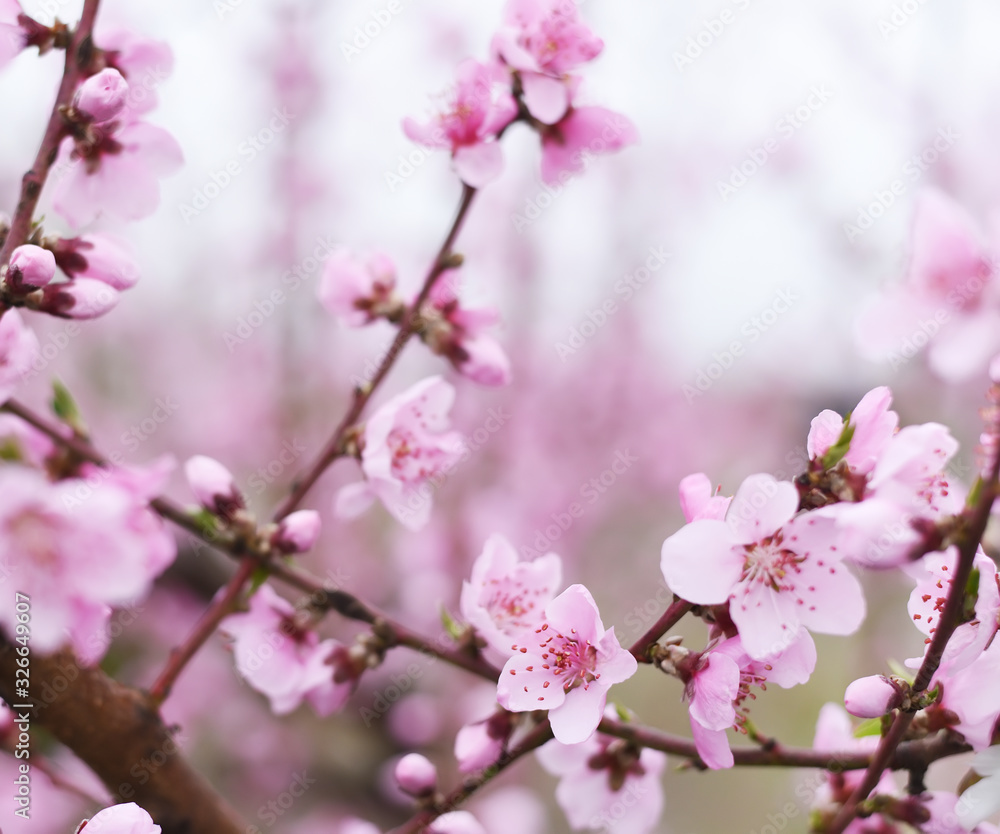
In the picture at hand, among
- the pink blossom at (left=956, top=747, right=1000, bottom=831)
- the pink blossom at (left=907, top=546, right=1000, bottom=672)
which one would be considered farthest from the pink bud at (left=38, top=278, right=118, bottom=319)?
the pink blossom at (left=956, top=747, right=1000, bottom=831)

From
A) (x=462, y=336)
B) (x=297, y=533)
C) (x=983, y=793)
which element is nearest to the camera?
(x=983, y=793)

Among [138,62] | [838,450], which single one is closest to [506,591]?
[838,450]

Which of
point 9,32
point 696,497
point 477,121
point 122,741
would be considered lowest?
point 122,741

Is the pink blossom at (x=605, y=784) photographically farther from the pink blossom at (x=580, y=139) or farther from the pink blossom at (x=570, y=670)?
the pink blossom at (x=580, y=139)

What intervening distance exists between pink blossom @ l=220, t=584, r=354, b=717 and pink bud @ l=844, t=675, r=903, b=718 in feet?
1.85

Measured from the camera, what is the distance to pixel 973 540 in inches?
22.1

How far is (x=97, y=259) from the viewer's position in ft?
2.83

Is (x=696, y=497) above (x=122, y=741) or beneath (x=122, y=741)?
above

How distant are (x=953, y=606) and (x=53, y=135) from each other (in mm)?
896

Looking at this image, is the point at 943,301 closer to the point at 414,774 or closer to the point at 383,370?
the point at 383,370

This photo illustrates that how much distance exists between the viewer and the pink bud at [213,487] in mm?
917

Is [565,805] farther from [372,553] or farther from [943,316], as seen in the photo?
[372,553]

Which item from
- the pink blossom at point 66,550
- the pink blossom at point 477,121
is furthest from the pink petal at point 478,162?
the pink blossom at point 66,550

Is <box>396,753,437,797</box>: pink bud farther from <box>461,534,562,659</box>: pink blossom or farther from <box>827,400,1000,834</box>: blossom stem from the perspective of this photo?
<box>827,400,1000,834</box>: blossom stem
